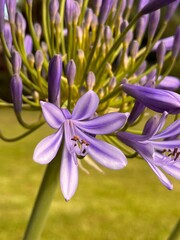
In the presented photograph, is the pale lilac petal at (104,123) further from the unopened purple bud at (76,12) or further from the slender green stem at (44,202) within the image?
the unopened purple bud at (76,12)

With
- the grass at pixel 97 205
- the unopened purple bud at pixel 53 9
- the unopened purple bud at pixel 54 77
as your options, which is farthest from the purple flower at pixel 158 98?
the grass at pixel 97 205

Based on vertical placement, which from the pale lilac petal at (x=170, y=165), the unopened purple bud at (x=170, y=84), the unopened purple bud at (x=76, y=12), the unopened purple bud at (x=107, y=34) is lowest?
the unopened purple bud at (x=170, y=84)

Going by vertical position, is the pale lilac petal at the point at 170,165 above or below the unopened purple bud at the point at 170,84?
above

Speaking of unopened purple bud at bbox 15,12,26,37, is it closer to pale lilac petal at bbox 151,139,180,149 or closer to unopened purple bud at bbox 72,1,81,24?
unopened purple bud at bbox 72,1,81,24

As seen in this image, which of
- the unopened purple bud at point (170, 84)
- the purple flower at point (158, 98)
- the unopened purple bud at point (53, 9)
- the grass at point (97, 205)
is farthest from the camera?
the grass at point (97, 205)

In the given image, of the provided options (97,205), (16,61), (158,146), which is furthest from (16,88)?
(97,205)

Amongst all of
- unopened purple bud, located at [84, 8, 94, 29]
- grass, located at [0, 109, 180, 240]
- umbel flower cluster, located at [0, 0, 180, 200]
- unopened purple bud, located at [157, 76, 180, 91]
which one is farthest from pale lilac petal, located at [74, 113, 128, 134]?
grass, located at [0, 109, 180, 240]
